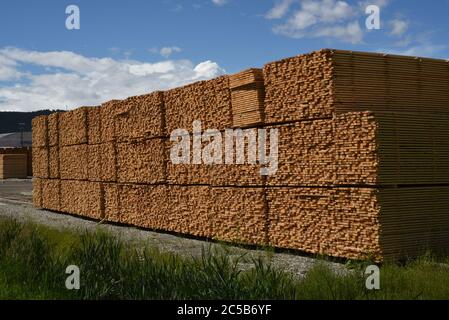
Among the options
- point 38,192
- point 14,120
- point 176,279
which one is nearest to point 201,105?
point 176,279

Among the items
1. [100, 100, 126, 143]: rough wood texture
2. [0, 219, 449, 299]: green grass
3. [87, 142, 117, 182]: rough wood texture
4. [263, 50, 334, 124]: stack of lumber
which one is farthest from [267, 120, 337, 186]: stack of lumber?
[87, 142, 117, 182]: rough wood texture

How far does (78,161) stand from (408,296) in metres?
14.0

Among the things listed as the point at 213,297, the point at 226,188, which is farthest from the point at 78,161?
the point at 213,297

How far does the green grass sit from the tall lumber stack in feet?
4.48

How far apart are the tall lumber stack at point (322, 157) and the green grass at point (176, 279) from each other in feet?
4.48

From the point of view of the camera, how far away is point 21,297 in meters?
6.55

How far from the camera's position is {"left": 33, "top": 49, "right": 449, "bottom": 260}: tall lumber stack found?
9422 mm

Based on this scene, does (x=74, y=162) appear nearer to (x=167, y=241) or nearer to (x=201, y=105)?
Answer: (x=167, y=241)

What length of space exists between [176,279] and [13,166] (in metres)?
41.0

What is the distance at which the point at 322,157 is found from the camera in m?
10.1

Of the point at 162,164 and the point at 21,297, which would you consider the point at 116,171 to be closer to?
the point at 162,164

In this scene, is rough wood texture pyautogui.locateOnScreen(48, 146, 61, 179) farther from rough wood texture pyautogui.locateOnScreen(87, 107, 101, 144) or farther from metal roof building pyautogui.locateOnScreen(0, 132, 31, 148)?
metal roof building pyautogui.locateOnScreen(0, 132, 31, 148)

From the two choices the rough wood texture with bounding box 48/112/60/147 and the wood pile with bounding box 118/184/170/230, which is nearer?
the wood pile with bounding box 118/184/170/230

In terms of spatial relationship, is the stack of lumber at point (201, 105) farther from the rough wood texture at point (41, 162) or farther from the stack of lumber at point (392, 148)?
the rough wood texture at point (41, 162)
